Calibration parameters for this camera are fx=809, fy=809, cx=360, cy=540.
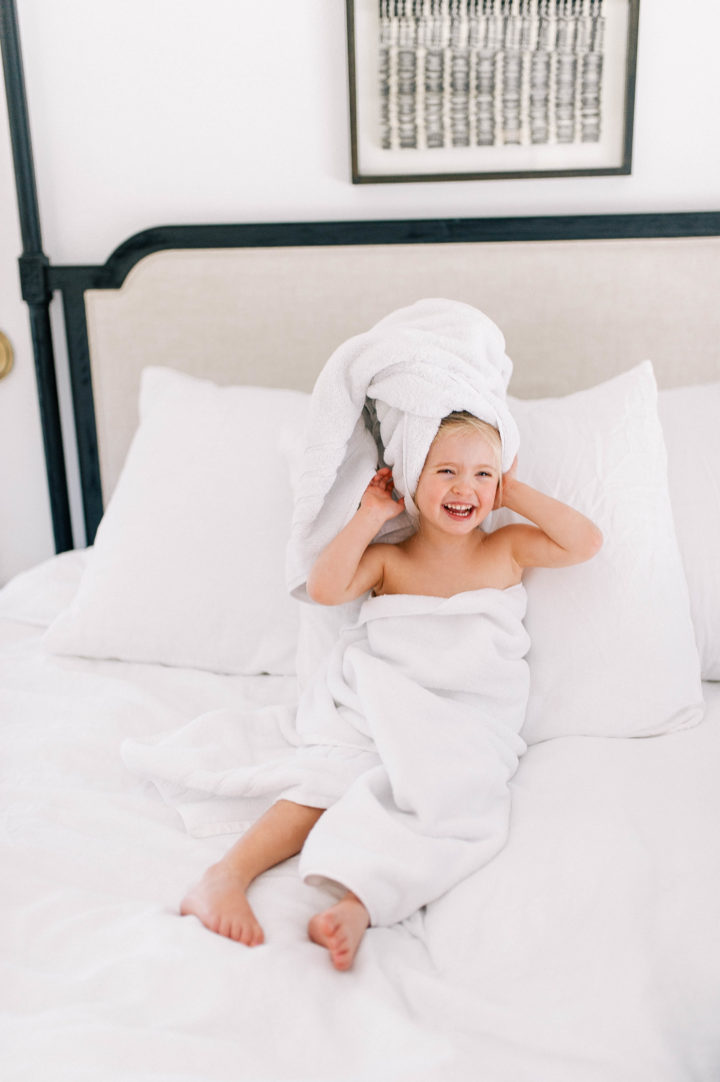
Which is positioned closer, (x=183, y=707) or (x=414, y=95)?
(x=183, y=707)

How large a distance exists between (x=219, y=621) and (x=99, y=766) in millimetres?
349

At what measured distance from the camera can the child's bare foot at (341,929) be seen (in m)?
0.81

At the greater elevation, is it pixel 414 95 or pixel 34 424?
pixel 414 95

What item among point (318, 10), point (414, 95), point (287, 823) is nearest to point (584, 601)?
point (287, 823)

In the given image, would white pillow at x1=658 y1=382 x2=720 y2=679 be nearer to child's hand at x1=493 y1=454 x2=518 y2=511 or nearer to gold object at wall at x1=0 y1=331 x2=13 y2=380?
child's hand at x1=493 y1=454 x2=518 y2=511

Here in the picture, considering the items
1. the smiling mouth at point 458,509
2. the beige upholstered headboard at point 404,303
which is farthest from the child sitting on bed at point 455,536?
the beige upholstered headboard at point 404,303

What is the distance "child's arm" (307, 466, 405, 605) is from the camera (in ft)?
3.92

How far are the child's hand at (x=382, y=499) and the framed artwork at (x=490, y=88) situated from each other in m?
0.87

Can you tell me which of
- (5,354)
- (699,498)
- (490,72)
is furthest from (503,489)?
(5,354)

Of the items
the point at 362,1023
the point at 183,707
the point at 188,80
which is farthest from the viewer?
the point at 188,80

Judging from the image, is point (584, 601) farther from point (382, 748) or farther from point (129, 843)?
point (129, 843)

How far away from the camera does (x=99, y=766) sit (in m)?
1.16

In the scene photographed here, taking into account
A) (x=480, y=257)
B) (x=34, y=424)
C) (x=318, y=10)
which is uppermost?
(x=318, y=10)

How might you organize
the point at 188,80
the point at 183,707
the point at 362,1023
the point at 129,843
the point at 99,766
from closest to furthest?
1. the point at 362,1023
2. the point at 129,843
3. the point at 99,766
4. the point at 183,707
5. the point at 188,80
